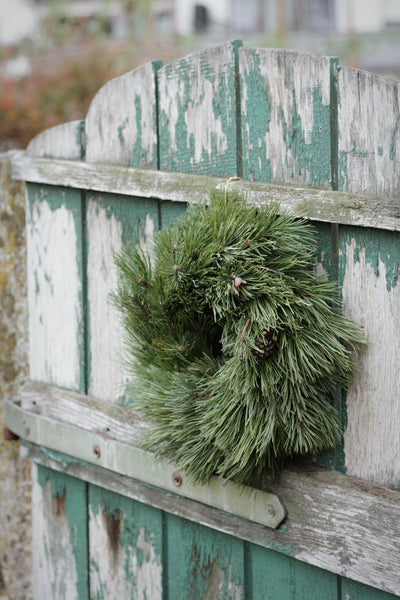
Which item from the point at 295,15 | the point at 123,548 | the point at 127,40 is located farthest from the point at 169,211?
the point at 295,15

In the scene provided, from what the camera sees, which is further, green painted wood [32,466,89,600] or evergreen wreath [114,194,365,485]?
green painted wood [32,466,89,600]

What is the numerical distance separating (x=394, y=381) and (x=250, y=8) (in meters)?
16.0

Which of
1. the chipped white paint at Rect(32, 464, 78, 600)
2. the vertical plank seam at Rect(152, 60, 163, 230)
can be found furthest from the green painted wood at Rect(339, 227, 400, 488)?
the chipped white paint at Rect(32, 464, 78, 600)

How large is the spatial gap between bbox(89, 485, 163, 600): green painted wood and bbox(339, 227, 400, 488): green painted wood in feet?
1.92

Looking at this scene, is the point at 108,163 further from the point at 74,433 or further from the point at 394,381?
the point at 394,381

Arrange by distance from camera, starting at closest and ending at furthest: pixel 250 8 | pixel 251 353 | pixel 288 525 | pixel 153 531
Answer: pixel 251 353 → pixel 288 525 → pixel 153 531 → pixel 250 8

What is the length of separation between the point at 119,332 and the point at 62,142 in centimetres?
52

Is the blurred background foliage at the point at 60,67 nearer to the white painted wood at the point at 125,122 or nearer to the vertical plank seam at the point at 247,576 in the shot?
the white painted wood at the point at 125,122

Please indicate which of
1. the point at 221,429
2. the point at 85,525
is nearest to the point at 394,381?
the point at 221,429

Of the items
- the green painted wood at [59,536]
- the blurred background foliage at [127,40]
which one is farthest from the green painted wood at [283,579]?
the blurred background foliage at [127,40]

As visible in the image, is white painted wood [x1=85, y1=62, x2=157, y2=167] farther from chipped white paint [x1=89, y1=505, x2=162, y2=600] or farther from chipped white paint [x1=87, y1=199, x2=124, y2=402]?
chipped white paint [x1=89, y1=505, x2=162, y2=600]

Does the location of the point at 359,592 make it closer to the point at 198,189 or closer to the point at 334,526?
Result: the point at 334,526

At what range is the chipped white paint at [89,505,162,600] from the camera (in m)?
1.65

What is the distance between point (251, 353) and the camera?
1185 millimetres
